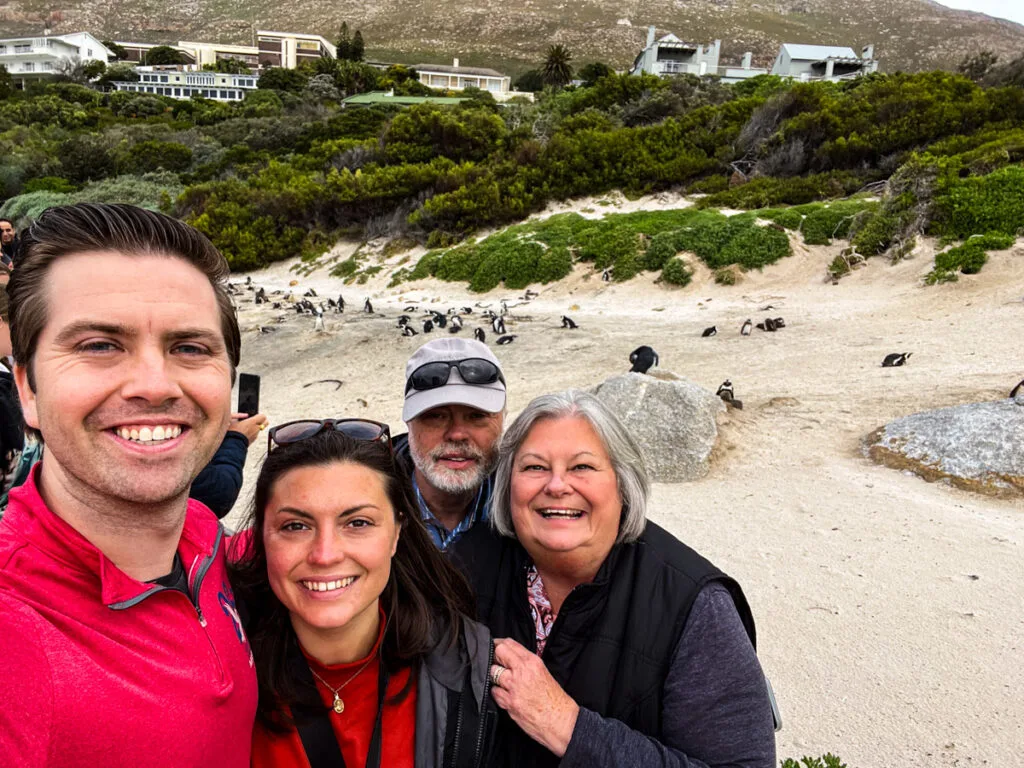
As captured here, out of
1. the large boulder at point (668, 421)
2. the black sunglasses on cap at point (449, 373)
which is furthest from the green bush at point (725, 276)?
the black sunglasses on cap at point (449, 373)

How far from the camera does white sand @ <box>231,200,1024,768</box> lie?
3.01 meters

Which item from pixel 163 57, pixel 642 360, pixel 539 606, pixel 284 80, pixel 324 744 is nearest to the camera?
pixel 324 744

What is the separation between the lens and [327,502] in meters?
1.58

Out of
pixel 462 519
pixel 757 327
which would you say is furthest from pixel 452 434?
pixel 757 327

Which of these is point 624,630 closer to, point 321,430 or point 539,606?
point 539,606

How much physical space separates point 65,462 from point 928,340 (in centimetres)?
1022

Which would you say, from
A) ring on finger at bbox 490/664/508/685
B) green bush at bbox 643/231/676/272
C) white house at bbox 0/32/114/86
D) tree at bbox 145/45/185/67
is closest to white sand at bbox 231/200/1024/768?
green bush at bbox 643/231/676/272

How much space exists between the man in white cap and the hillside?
10186 cm

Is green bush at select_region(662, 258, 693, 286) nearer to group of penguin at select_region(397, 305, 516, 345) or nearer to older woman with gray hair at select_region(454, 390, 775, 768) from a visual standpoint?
group of penguin at select_region(397, 305, 516, 345)

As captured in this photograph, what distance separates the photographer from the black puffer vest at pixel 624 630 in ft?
5.21

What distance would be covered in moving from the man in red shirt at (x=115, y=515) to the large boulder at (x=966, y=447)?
575cm

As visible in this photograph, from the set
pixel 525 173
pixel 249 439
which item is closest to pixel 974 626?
pixel 249 439

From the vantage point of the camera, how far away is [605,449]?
1.91 meters

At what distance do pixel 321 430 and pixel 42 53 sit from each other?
10163 cm
